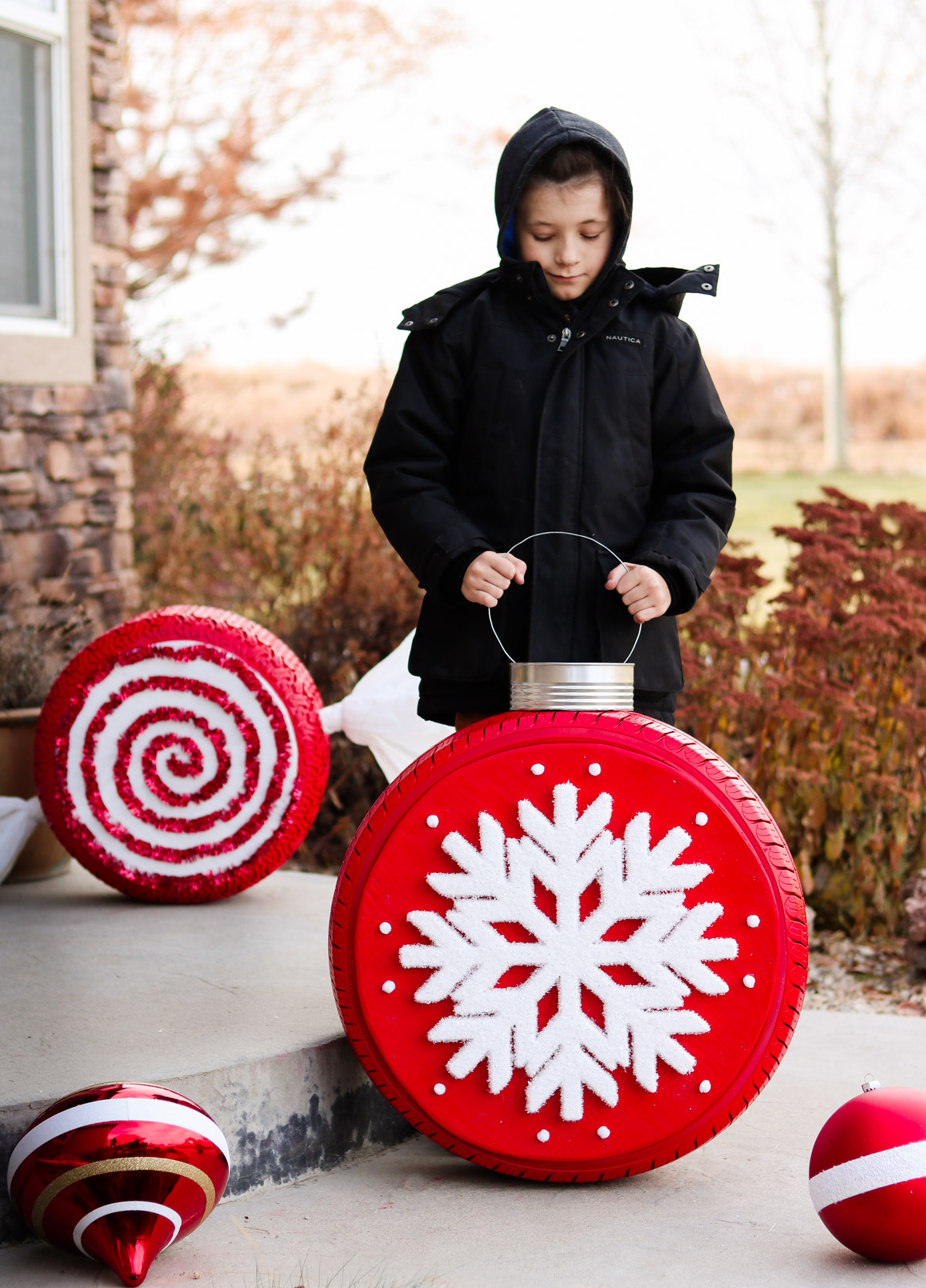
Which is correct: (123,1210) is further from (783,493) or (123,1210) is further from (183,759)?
(783,493)

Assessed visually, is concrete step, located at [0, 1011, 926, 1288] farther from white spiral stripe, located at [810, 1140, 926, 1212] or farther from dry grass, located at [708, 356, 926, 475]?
dry grass, located at [708, 356, 926, 475]

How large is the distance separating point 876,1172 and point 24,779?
241cm

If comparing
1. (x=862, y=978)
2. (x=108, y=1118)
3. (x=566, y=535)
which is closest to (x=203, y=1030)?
(x=108, y=1118)

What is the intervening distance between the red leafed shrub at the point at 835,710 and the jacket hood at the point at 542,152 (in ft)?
5.66

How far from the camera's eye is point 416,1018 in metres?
2.11

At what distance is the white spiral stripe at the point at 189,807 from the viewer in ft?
10.1

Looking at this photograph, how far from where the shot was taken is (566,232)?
89.2 inches

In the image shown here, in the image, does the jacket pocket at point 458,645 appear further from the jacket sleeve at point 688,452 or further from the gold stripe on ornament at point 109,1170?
the gold stripe on ornament at point 109,1170

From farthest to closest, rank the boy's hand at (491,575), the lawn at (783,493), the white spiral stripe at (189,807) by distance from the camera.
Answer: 1. the lawn at (783,493)
2. the white spiral stripe at (189,807)
3. the boy's hand at (491,575)

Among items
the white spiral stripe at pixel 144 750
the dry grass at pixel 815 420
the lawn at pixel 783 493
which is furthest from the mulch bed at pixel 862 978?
the dry grass at pixel 815 420

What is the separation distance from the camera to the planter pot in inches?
135

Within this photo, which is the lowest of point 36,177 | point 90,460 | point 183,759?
point 183,759

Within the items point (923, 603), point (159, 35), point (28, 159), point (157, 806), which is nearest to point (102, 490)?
point (28, 159)

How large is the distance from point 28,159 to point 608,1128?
178 inches
